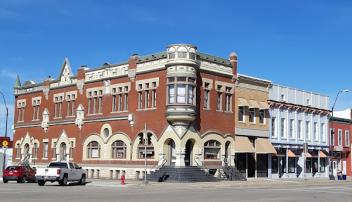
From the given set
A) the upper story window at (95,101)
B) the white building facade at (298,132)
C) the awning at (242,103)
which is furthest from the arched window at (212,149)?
the upper story window at (95,101)

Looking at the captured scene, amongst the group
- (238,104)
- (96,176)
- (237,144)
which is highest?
(238,104)

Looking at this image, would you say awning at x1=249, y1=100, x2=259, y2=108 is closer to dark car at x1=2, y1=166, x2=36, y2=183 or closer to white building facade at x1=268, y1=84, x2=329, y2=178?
white building facade at x1=268, y1=84, x2=329, y2=178

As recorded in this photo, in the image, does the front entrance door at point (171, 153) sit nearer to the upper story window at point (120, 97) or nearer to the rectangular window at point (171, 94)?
the rectangular window at point (171, 94)

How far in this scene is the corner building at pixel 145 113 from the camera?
43.0 m

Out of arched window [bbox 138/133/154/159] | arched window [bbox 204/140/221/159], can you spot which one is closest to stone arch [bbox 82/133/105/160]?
arched window [bbox 138/133/154/159]

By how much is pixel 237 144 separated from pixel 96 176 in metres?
14.3

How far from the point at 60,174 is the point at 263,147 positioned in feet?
74.0

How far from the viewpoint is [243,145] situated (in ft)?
158

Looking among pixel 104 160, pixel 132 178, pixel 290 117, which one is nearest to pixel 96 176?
pixel 104 160

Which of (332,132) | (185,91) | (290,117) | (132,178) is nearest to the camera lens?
(185,91)

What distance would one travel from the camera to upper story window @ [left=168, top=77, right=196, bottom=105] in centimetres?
4269

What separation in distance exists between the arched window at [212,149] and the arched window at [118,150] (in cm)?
802

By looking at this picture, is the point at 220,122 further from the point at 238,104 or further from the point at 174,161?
the point at 174,161

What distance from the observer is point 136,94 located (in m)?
47.5
